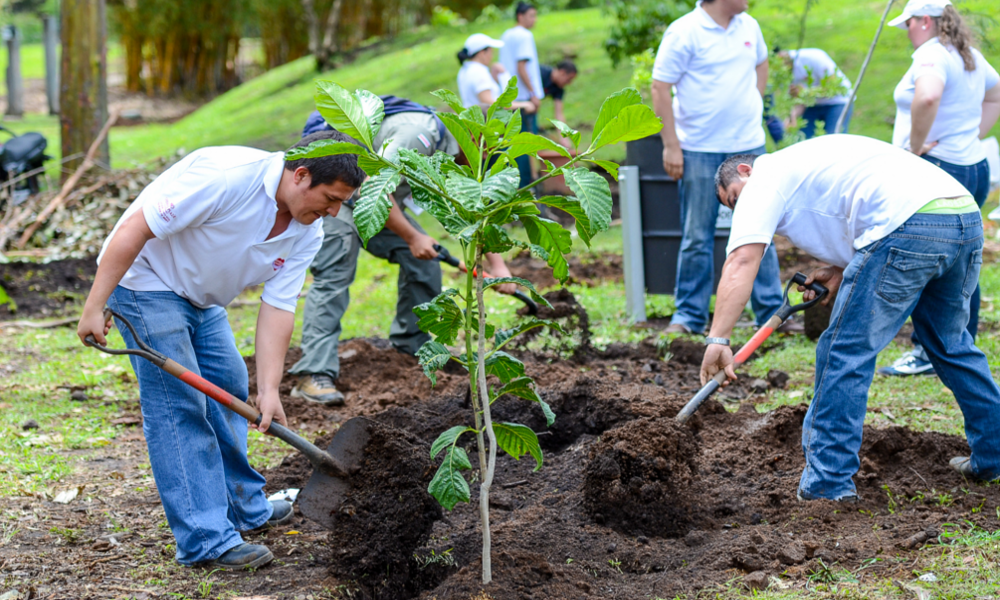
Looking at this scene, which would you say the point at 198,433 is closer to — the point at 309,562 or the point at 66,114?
the point at 309,562

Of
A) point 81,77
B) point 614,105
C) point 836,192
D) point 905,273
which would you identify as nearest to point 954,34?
point 836,192

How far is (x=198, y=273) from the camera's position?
313 cm

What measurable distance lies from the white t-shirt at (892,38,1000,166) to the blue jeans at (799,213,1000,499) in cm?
172

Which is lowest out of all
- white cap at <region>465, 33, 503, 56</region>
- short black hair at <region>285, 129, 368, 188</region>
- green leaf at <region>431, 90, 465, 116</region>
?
short black hair at <region>285, 129, 368, 188</region>

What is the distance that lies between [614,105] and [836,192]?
1.27 m

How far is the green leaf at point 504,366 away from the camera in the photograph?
8.88 feet

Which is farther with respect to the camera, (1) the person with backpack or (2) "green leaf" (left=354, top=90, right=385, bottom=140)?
(1) the person with backpack

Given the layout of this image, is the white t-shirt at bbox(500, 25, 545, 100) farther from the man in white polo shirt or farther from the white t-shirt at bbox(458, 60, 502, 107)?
the man in white polo shirt

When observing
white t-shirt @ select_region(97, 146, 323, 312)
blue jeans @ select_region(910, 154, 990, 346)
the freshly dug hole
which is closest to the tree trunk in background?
white t-shirt @ select_region(97, 146, 323, 312)

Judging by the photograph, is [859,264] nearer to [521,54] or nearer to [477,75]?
[477,75]

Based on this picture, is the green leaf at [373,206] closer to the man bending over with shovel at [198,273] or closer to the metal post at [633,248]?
the man bending over with shovel at [198,273]

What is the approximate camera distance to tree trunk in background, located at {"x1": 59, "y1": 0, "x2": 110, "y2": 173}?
9.30 meters

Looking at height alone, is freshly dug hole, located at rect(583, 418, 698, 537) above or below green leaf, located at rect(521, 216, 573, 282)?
below

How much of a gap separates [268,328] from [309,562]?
35.0 inches
